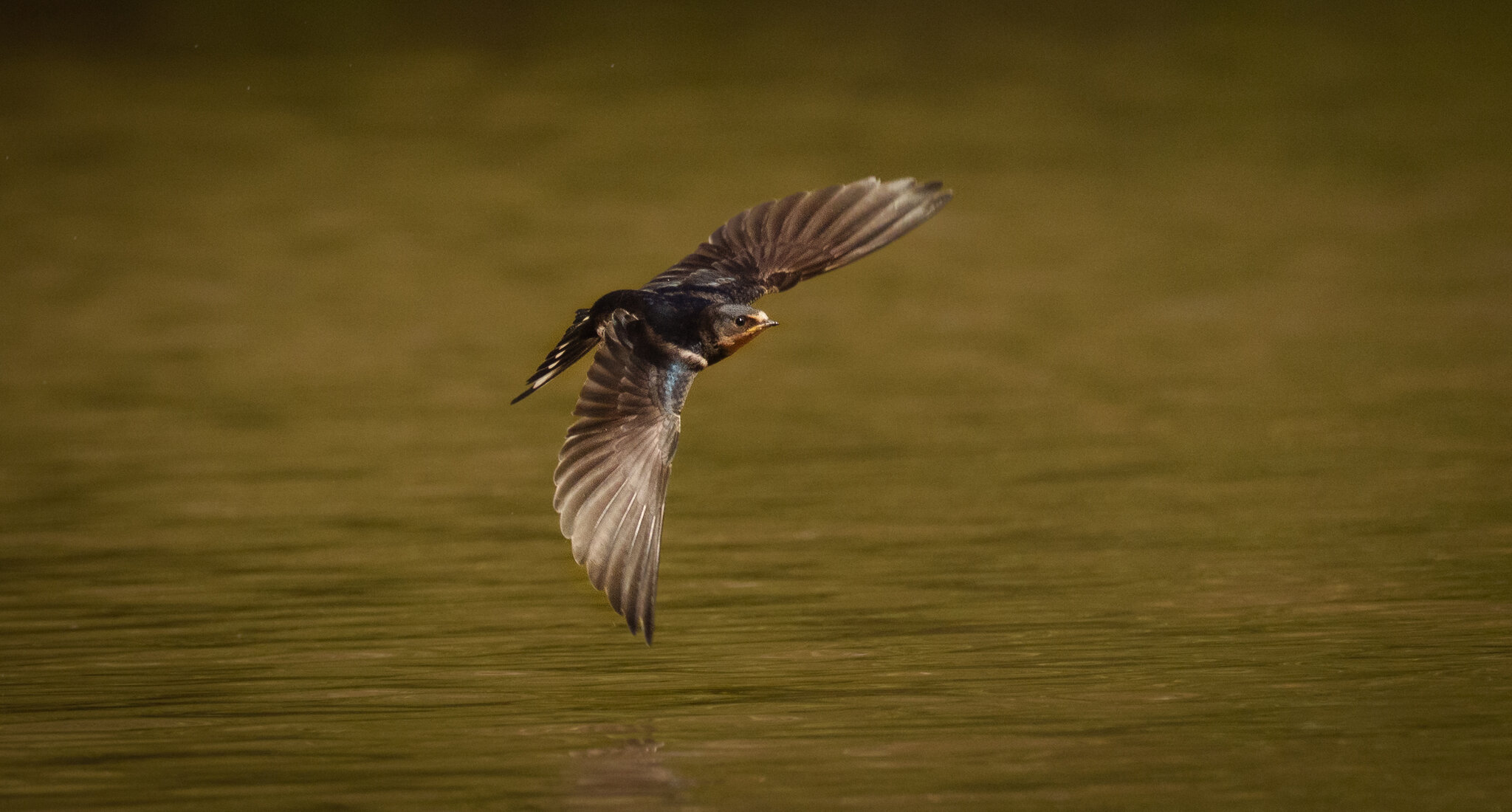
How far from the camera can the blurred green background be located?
4512 mm

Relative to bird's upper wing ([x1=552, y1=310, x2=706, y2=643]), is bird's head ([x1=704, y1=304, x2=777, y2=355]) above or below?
above

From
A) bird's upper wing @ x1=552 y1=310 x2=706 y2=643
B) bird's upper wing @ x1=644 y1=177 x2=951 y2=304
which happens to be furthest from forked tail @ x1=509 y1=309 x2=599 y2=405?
bird's upper wing @ x1=644 y1=177 x2=951 y2=304

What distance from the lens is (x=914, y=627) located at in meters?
5.45

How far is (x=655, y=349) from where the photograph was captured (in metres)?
4.54

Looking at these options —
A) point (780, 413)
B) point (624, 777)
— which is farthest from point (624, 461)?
point (780, 413)

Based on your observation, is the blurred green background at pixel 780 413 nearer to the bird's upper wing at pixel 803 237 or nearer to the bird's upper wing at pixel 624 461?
the bird's upper wing at pixel 624 461

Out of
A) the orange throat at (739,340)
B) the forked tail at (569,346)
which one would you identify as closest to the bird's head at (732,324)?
the orange throat at (739,340)

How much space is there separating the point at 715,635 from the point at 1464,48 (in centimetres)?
990

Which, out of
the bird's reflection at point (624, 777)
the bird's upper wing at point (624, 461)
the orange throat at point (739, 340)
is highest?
the orange throat at point (739, 340)

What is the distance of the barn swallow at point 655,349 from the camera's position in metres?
4.28

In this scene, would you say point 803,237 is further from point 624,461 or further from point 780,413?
point 780,413

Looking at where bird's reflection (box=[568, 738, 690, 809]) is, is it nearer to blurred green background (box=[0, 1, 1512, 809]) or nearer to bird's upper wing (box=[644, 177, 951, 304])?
blurred green background (box=[0, 1, 1512, 809])

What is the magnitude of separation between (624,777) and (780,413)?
4450 mm

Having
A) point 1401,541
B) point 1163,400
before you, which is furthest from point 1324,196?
point 1401,541
